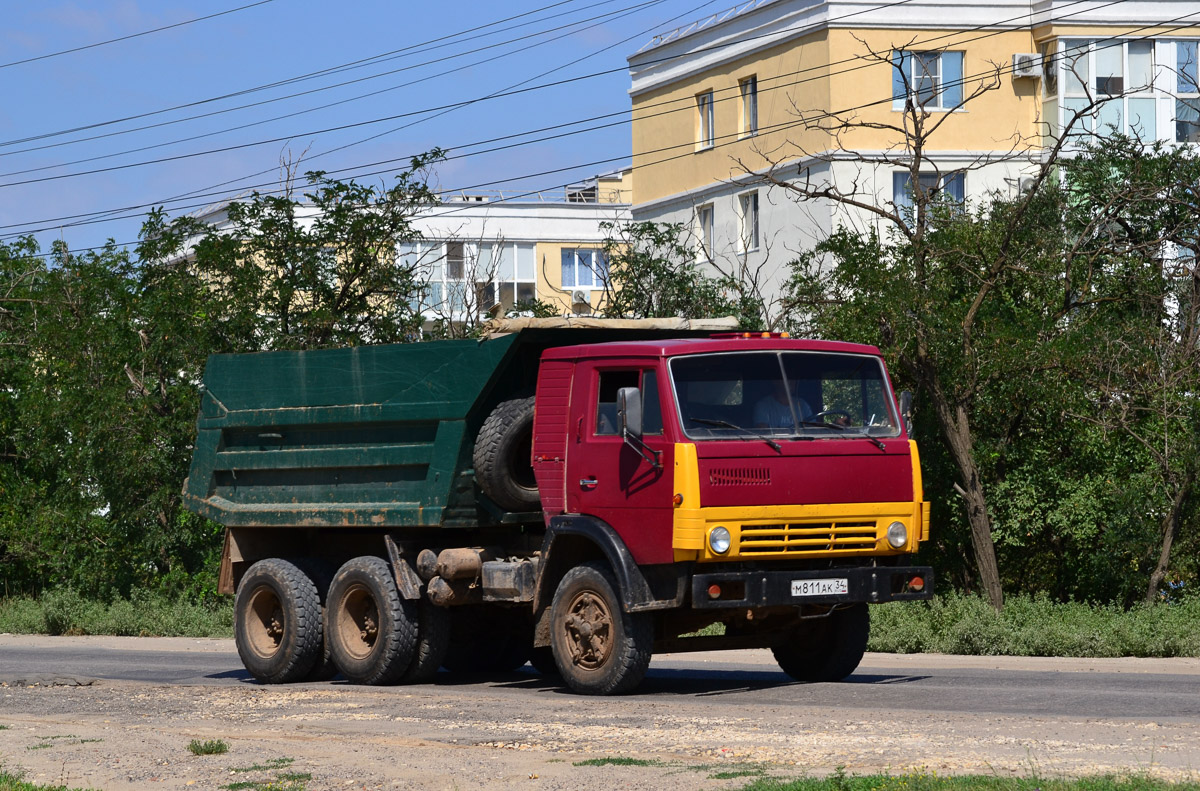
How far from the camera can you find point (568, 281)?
63531mm

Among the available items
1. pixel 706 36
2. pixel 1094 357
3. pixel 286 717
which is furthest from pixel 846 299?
pixel 706 36

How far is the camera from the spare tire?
12.8 meters

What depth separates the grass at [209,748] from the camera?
31.0ft

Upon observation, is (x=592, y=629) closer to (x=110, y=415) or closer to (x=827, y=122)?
(x=110, y=415)

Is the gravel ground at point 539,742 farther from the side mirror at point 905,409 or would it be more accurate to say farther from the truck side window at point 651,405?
the side mirror at point 905,409

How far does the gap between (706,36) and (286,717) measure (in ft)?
114

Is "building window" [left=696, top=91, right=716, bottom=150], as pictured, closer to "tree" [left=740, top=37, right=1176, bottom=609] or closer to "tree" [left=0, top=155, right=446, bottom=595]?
"tree" [left=0, top=155, right=446, bottom=595]

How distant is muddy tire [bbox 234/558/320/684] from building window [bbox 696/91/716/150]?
30551 millimetres

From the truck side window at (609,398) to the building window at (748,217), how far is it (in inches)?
1169

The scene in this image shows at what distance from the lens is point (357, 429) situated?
14.1m

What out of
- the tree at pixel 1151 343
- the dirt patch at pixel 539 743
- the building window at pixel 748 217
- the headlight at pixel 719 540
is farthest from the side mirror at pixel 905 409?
the building window at pixel 748 217

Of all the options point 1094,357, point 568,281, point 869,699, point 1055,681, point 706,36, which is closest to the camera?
point 869,699

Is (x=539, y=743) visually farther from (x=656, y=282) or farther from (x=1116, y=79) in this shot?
(x=1116, y=79)

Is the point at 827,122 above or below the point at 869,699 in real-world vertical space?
above
